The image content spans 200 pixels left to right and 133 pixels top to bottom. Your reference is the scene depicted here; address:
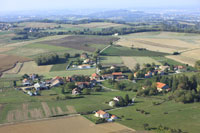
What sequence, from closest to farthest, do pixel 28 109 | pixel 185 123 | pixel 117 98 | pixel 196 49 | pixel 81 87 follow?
pixel 185 123 → pixel 28 109 → pixel 117 98 → pixel 81 87 → pixel 196 49

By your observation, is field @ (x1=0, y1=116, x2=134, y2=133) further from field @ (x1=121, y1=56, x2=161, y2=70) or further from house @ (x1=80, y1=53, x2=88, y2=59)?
house @ (x1=80, y1=53, x2=88, y2=59)

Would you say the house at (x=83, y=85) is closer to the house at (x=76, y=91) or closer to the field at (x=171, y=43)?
the house at (x=76, y=91)

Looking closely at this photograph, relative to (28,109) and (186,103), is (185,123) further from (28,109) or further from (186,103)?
(28,109)

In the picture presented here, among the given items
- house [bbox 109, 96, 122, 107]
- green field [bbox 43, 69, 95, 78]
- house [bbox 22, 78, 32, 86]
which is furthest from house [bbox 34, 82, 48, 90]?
house [bbox 109, 96, 122, 107]

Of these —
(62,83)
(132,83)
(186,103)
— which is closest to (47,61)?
(62,83)

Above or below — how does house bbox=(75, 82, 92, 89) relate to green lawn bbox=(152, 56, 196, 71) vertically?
below

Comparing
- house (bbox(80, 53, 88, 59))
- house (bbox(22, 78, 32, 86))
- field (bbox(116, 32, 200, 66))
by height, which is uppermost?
field (bbox(116, 32, 200, 66))

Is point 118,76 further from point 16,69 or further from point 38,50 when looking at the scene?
point 38,50
